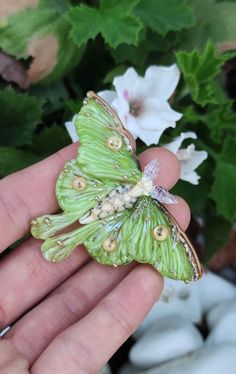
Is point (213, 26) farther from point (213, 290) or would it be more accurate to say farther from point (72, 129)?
point (213, 290)

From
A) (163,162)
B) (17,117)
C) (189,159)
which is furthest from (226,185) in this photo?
(17,117)

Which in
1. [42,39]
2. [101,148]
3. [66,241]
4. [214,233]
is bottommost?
[214,233]

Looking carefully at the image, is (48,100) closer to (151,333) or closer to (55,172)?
(55,172)

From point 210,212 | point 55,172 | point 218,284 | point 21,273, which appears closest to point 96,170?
point 55,172

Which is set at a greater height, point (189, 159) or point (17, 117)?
point (17, 117)

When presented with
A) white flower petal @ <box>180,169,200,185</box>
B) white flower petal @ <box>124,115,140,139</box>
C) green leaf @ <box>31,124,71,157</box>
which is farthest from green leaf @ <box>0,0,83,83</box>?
white flower petal @ <box>180,169,200,185</box>
